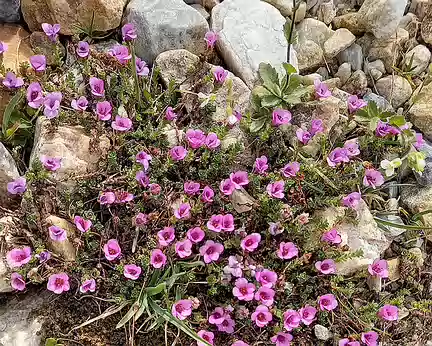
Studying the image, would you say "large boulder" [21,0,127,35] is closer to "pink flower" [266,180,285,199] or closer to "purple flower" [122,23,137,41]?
"purple flower" [122,23,137,41]

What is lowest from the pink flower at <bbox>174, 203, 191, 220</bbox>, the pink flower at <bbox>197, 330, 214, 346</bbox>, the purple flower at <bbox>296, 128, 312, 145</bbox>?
the pink flower at <bbox>197, 330, 214, 346</bbox>

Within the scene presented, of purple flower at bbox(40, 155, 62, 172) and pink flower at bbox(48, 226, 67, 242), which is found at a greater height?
purple flower at bbox(40, 155, 62, 172)

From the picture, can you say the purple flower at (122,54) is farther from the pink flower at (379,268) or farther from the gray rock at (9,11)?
the pink flower at (379,268)

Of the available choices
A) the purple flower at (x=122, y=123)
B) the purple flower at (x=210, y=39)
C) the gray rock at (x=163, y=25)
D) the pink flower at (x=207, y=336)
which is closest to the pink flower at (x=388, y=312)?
the pink flower at (x=207, y=336)

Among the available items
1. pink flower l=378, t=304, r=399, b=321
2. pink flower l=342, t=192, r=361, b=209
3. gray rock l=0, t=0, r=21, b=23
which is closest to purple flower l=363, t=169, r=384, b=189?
pink flower l=342, t=192, r=361, b=209

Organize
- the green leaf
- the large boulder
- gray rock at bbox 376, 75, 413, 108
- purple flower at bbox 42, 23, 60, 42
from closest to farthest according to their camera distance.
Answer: the green leaf < purple flower at bbox 42, 23, 60, 42 < the large boulder < gray rock at bbox 376, 75, 413, 108
